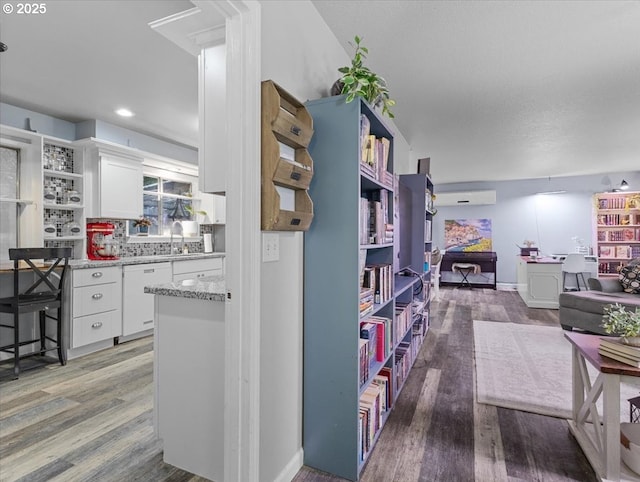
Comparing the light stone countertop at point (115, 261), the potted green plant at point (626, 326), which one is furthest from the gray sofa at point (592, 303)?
the light stone countertop at point (115, 261)

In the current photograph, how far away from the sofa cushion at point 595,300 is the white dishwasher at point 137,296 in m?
4.81

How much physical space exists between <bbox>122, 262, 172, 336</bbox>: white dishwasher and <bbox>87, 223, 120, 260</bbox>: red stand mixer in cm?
45

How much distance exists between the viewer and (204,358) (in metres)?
1.61

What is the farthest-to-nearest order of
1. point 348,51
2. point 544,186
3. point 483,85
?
point 544,186
point 483,85
point 348,51

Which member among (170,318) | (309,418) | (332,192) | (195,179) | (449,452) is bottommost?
(449,452)

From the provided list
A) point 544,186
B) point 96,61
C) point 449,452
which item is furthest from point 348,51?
point 544,186

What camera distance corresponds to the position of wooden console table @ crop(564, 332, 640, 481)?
1565mm

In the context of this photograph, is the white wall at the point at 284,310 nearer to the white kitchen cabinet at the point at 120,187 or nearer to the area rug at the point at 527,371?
the area rug at the point at 527,371

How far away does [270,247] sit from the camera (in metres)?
1.49

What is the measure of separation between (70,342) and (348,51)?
343 centimetres

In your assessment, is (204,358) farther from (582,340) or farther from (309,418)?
(582,340)

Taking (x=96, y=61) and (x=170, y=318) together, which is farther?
(x=96, y=61)

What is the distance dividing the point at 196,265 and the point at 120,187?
1271mm

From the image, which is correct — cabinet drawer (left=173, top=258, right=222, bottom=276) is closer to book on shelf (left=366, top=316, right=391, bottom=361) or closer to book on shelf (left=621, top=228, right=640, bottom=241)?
book on shelf (left=366, top=316, right=391, bottom=361)
